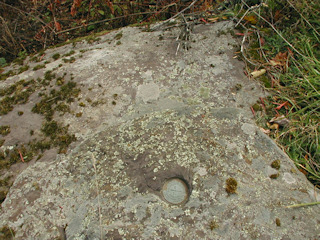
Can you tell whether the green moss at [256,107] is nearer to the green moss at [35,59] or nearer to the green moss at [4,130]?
the green moss at [4,130]

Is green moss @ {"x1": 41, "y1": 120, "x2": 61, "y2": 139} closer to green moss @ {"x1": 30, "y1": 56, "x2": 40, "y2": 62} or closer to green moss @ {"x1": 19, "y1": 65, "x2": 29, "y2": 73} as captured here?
green moss @ {"x1": 19, "y1": 65, "x2": 29, "y2": 73}

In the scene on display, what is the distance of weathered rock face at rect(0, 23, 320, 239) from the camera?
1.83 m

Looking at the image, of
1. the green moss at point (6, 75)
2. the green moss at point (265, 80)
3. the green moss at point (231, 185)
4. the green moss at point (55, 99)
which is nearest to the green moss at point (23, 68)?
the green moss at point (6, 75)

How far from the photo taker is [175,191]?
198 centimetres

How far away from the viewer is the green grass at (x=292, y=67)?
8.08 ft

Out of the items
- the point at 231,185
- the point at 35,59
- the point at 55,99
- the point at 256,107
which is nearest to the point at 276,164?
the point at 231,185

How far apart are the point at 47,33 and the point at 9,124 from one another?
2.30m

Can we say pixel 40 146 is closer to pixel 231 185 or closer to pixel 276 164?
pixel 231 185

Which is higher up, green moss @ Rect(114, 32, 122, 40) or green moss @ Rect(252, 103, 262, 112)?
green moss @ Rect(114, 32, 122, 40)

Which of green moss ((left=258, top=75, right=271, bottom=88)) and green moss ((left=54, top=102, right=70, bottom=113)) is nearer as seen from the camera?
green moss ((left=54, top=102, right=70, bottom=113))

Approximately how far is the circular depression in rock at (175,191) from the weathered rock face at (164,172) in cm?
3

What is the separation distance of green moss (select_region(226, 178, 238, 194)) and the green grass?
0.78 m

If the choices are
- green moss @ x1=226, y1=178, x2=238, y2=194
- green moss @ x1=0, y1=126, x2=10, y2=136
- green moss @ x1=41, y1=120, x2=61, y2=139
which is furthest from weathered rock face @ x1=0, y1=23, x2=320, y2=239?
green moss @ x1=0, y1=126, x2=10, y2=136

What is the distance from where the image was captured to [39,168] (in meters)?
2.14
